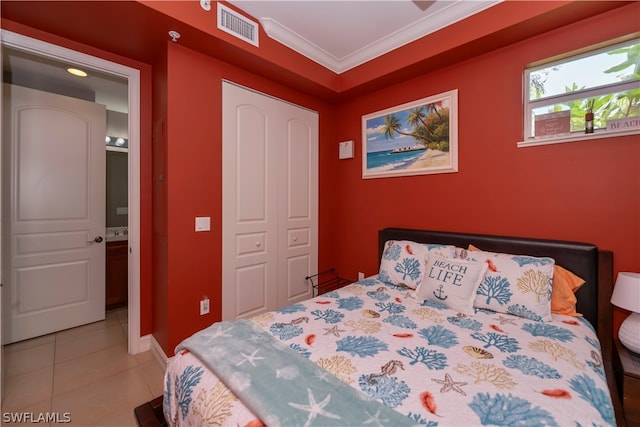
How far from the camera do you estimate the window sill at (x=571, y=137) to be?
5.43 ft

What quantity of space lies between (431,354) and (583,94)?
2.07 m

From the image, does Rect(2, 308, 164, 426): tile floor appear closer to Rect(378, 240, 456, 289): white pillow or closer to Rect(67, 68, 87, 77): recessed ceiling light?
Rect(378, 240, 456, 289): white pillow

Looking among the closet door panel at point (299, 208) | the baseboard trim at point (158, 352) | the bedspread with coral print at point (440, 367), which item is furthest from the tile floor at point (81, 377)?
the closet door panel at point (299, 208)

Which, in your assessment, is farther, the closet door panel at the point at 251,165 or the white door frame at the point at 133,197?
the closet door panel at the point at 251,165

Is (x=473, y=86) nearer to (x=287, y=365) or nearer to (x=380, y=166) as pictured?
(x=380, y=166)

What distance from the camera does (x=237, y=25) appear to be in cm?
208

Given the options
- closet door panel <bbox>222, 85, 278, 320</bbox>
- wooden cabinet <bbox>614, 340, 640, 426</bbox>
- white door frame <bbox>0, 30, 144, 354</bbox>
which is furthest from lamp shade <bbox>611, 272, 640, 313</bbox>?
white door frame <bbox>0, 30, 144, 354</bbox>

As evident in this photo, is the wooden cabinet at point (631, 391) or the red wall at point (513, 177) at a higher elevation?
the red wall at point (513, 177)

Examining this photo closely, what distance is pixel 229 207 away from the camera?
2371 millimetres

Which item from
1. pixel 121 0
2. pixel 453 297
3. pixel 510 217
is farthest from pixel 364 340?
pixel 121 0

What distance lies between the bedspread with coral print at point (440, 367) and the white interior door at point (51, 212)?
92.2 inches

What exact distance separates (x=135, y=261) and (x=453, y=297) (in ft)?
8.27

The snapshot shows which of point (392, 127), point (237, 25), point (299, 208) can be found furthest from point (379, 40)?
point (299, 208)

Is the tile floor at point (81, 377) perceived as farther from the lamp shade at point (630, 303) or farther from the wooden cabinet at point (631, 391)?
the lamp shade at point (630, 303)
